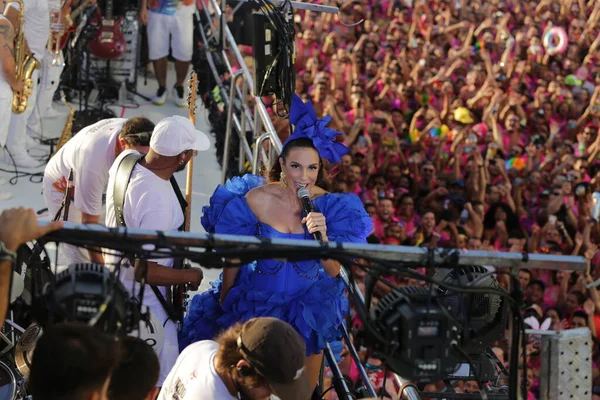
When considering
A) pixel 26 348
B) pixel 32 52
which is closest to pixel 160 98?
pixel 32 52

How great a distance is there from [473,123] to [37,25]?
5522 millimetres

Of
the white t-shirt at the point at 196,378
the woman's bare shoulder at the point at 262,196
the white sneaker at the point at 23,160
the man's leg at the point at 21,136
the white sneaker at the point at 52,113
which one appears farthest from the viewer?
the white sneaker at the point at 52,113

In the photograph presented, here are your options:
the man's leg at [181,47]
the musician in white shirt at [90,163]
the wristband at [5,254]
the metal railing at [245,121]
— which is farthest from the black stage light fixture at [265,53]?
the wristband at [5,254]

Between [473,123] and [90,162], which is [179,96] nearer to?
[90,162]

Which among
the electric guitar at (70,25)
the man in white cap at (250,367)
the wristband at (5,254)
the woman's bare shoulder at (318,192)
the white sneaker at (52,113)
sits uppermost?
the electric guitar at (70,25)

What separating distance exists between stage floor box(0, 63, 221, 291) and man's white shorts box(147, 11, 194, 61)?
0.44 meters

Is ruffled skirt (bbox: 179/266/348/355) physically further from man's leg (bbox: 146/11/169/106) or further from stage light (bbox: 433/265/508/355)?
man's leg (bbox: 146/11/169/106)

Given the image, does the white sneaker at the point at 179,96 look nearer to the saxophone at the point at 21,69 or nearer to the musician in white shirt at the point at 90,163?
the saxophone at the point at 21,69

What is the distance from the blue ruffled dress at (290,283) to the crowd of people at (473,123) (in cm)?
274

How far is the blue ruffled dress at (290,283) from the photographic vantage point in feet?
13.0

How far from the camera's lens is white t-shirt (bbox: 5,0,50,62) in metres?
6.52

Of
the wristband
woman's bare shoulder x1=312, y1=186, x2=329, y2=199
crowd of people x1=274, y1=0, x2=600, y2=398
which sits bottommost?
crowd of people x1=274, y1=0, x2=600, y2=398

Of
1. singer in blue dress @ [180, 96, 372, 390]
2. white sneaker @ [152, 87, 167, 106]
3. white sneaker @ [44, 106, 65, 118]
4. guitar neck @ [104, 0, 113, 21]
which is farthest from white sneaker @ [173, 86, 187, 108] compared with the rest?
singer in blue dress @ [180, 96, 372, 390]

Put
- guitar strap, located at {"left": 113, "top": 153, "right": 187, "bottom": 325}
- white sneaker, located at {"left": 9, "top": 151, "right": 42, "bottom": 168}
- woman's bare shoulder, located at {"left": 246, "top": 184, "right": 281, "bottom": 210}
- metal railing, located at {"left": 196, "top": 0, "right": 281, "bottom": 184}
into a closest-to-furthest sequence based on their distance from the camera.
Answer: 1. guitar strap, located at {"left": 113, "top": 153, "right": 187, "bottom": 325}
2. woman's bare shoulder, located at {"left": 246, "top": 184, "right": 281, "bottom": 210}
3. metal railing, located at {"left": 196, "top": 0, "right": 281, "bottom": 184}
4. white sneaker, located at {"left": 9, "top": 151, "right": 42, "bottom": 168}
